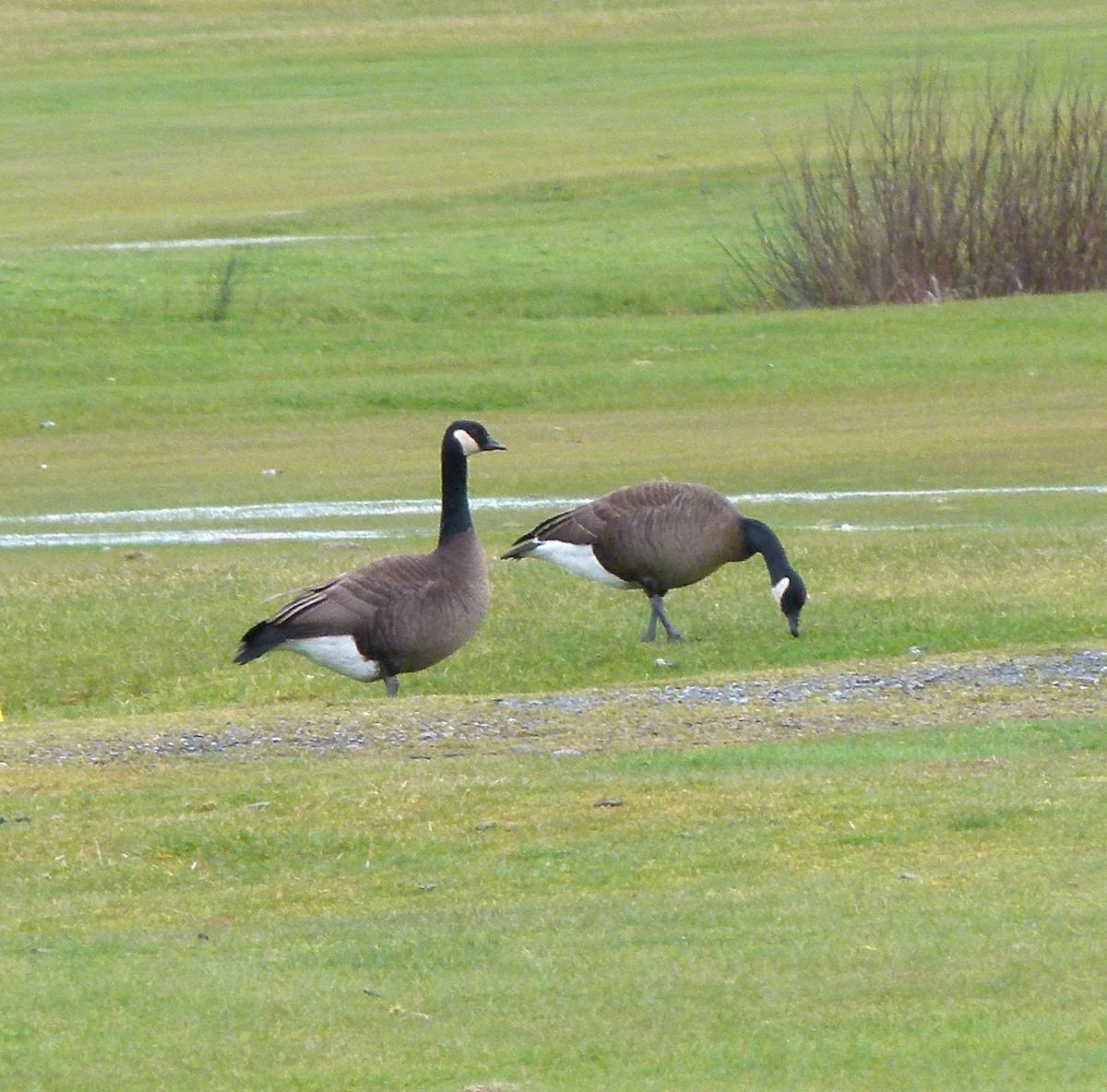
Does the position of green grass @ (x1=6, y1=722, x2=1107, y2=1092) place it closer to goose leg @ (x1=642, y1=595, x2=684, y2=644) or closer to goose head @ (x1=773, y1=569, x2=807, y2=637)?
goose head @ (x1=773, y1=569, x2=807, y2=637)

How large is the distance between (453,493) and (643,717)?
90.0 inches

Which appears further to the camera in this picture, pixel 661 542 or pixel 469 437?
pixel 661 542

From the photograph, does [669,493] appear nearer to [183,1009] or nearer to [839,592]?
[839,592]

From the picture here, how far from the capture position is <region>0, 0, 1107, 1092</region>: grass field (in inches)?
289

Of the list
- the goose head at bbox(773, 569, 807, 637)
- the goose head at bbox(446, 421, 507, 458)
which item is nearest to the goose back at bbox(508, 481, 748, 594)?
the goose head at bbox(773, 569, 807, 637)

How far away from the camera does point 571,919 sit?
8.58m

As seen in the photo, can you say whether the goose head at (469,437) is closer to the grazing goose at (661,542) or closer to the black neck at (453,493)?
the black neck at (453,493)

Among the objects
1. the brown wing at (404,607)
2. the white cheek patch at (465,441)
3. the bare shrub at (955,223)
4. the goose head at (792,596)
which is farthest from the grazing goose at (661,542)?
the bare shrub at (955,223)

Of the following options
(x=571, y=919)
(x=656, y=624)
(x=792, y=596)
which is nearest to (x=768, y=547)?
(x=792, y=596)

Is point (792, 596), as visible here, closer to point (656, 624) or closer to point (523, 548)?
point (656, 624)

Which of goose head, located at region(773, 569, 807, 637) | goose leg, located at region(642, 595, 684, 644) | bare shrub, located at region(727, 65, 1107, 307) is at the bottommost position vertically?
goose leg, located at region(642, 595, 684, 644)

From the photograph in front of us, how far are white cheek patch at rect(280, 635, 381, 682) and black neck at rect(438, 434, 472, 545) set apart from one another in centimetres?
87

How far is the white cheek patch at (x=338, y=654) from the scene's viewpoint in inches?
537

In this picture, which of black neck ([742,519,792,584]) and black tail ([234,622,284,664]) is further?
black neck ([742,519,792,584])
